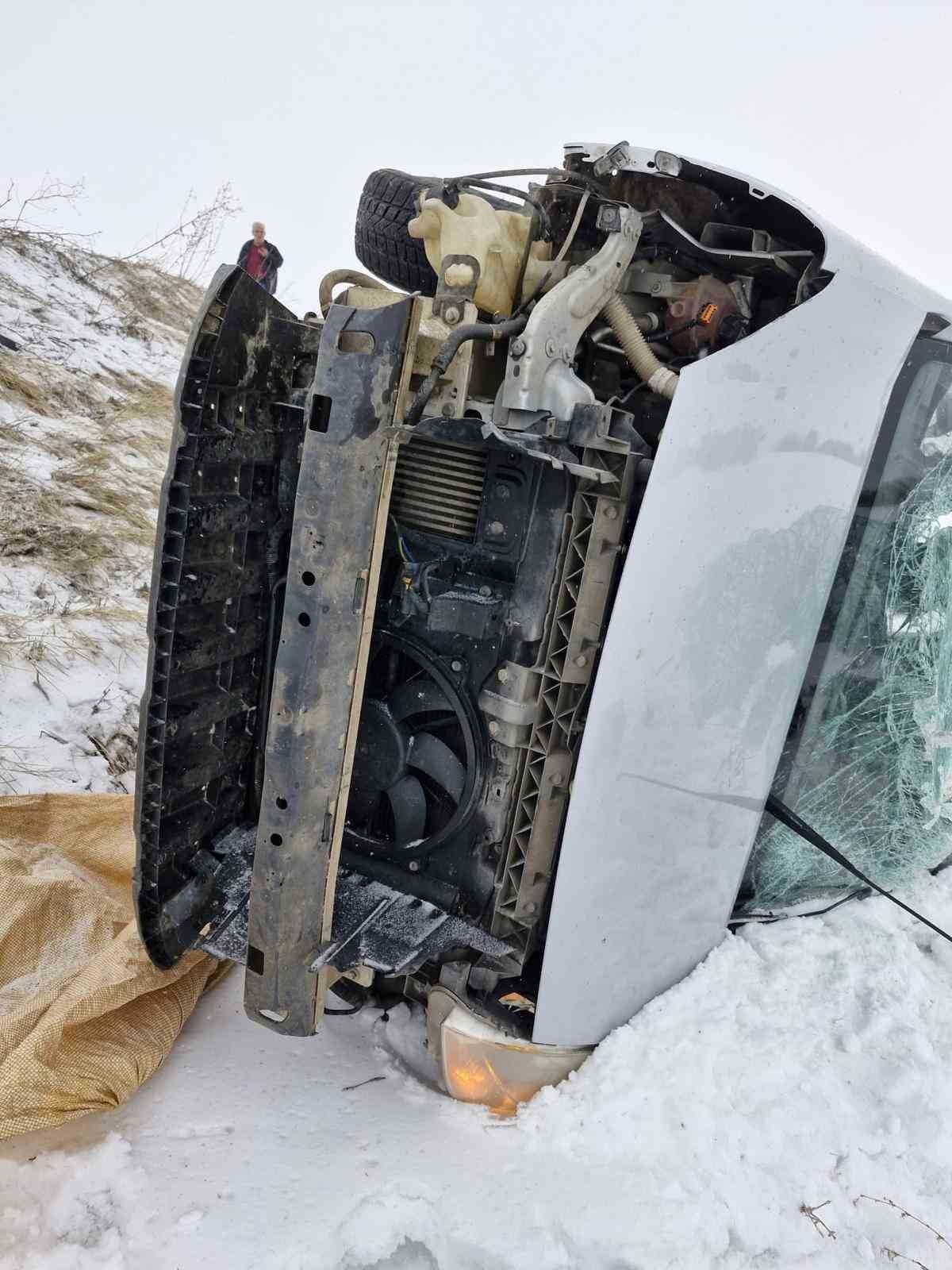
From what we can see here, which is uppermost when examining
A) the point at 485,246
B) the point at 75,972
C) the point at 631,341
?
the point at 485,246

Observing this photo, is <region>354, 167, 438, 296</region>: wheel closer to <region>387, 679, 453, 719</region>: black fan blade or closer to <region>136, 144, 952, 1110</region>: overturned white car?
<region>136, 144, 952, 1110</region>: overturned white car

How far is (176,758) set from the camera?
223 cm

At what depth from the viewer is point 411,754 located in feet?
7.73

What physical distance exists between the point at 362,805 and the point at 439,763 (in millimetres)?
276

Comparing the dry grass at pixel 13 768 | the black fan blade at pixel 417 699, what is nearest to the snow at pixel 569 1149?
the black fan blade at pixel 417 699

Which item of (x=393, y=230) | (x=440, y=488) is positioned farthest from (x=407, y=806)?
(x=393, y=230)

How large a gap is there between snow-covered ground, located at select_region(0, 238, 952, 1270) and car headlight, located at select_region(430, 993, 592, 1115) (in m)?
0.05

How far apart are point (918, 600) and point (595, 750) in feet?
3.31

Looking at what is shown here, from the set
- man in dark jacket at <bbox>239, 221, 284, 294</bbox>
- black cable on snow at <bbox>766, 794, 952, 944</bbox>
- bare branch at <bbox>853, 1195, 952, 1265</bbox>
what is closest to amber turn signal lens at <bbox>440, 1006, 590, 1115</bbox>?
bare branch at <bbox>853, 1195, 952, 1265</bbox>

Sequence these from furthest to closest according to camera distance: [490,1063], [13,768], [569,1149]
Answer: [13,768]
[490,1063]
[569,1149]

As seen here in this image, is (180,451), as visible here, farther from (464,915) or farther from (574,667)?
(464,915)

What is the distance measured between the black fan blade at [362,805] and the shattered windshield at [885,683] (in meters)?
1.04

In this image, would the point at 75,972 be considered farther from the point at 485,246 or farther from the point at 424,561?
the point at 485,246

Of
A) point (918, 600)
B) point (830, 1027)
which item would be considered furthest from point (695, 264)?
point (830, 1027)
